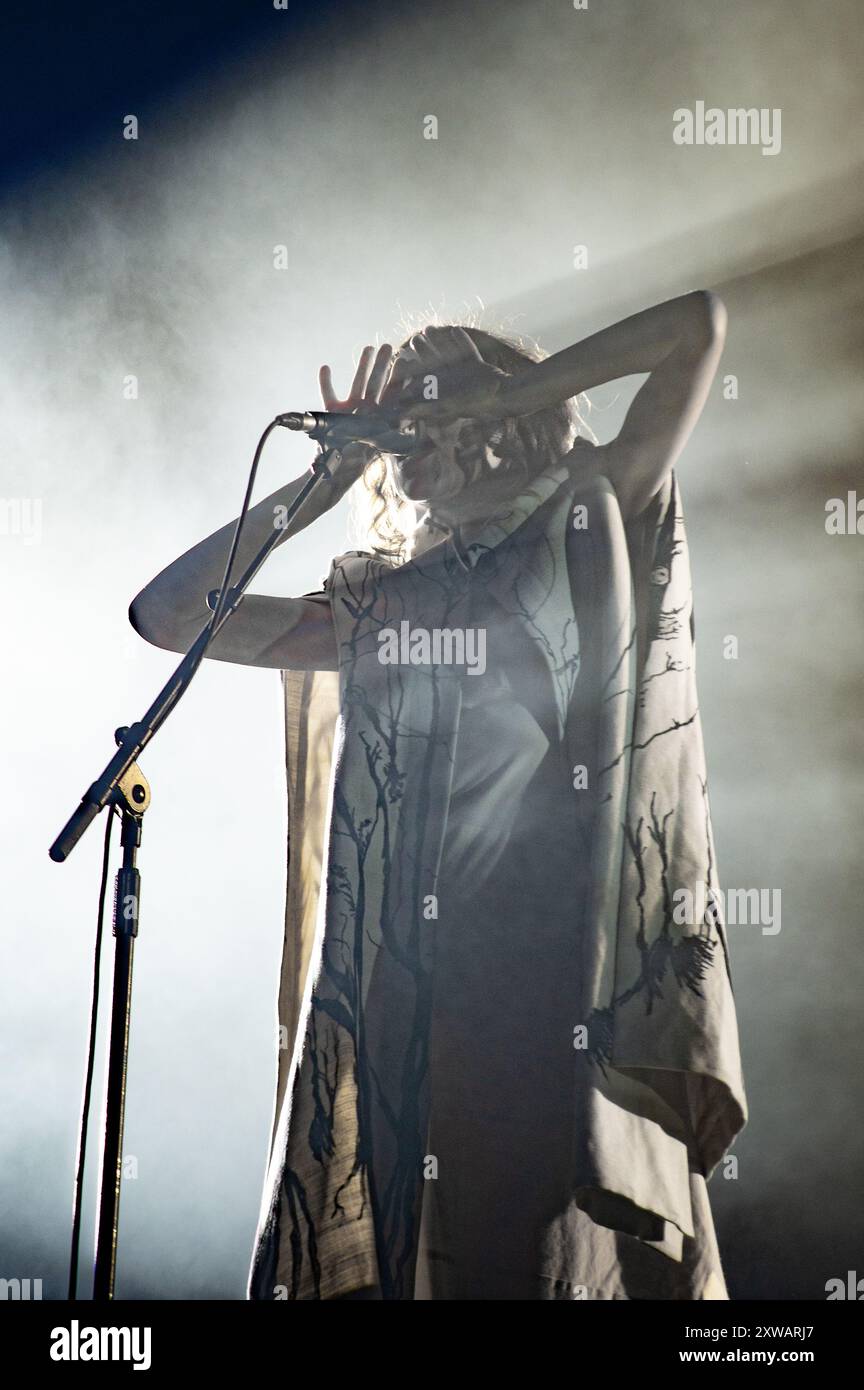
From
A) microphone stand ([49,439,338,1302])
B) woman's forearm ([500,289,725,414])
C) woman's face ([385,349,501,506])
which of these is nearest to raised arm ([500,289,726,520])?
woman's forearm ([500,289,725,414])

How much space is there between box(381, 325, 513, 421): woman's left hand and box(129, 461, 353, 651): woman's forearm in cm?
Answer: 18

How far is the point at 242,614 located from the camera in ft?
5.36

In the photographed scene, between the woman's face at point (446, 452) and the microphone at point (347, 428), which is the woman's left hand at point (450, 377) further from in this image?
the microphone at point (347, 428)

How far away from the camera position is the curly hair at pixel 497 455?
62.5 inches

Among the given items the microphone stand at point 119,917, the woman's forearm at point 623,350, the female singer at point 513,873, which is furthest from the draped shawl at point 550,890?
the microphone stand at point 119,917

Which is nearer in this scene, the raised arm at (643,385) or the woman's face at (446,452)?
the raised arm at (643,385)

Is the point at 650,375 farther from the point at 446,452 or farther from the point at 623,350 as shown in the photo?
the point at 446,452

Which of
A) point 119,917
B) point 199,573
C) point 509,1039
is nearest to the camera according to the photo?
point 119,917

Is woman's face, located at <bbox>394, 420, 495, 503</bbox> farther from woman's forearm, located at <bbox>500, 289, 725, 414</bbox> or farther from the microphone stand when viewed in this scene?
the microphone stand

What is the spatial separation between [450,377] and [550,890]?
712mm

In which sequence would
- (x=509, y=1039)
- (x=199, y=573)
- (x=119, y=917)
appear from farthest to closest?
1. (x=199, y=573)
2. (x=509, y=1039)
3. (x=119, y=917)

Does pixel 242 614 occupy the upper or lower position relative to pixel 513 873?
upper

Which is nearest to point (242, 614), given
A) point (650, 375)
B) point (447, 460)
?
point (447, 460)

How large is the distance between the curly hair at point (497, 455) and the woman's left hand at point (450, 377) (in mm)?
20
